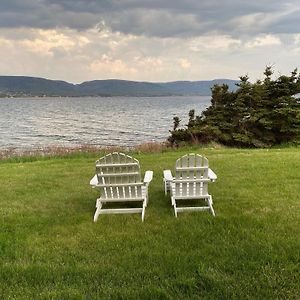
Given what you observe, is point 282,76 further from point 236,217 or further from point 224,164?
point 236,217

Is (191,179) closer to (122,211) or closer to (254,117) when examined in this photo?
(122,211)

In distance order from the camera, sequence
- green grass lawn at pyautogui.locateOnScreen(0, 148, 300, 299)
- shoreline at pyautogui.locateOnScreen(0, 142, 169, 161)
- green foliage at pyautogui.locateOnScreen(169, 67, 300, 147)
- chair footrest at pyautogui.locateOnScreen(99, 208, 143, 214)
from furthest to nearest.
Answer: green foliage at pyautogui.locateOnScreen(169, 67, 300, 147) < shoreline at pyautogui.locateOnScreen(0, 142, 169, 161) < chair footrest at pyautogui.locateOnScreen(99, 208, 143, 214) < green grass lawn at pyautogui.locateOnScreen(0, 148, 300, 299)

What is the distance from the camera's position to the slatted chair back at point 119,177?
7.04 metres

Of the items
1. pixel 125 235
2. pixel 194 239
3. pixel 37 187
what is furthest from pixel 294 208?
pixel 37 187

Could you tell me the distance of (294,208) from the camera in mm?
6930

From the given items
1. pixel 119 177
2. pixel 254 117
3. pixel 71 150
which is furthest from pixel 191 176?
pixel 254 117

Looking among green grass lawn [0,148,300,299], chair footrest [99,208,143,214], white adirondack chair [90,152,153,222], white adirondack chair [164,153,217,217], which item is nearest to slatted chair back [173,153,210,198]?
white adirondack chair [164,153,217,217]

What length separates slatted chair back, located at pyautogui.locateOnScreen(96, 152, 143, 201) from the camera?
704cm

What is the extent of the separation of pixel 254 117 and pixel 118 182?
1699 cm

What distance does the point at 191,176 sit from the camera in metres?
7.20

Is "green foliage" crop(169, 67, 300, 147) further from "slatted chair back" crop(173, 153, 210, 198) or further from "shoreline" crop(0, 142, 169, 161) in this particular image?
"slatted chair back" crop(173, 153, 210, 198)


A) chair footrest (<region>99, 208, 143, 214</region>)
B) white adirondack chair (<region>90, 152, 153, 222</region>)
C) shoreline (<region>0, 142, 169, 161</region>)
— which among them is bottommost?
shoreline (<region>0, 142, 169, 161</region>)

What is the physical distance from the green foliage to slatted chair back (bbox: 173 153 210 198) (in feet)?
49.6

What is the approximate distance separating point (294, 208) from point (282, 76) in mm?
17915
